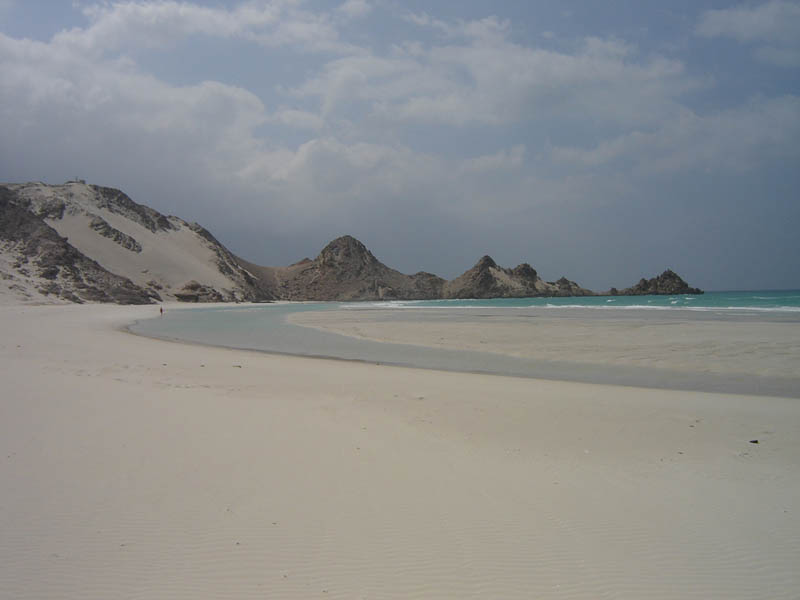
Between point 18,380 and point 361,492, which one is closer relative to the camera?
point 361,492

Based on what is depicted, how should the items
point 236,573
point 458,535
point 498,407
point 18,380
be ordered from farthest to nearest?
point 18,380 → point 498,407 → point 458,535 → point 236,573

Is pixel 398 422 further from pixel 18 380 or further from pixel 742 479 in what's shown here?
pixel 18 380

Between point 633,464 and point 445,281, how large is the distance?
133 m

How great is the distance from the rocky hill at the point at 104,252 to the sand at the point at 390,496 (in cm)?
4931

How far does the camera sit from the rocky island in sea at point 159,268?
177ft

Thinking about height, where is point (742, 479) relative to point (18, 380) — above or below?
below

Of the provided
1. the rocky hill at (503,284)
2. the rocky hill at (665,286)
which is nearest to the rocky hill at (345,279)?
the rocky hill at (503,284)

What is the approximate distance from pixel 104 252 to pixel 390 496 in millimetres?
84401

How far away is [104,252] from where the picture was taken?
2899 inches

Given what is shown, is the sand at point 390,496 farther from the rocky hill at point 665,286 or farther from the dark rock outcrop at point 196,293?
the rocky hill at point 665,286

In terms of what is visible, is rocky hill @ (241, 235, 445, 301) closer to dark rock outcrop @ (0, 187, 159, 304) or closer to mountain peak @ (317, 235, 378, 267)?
mountain peak @ (317, 235, 378, 267)

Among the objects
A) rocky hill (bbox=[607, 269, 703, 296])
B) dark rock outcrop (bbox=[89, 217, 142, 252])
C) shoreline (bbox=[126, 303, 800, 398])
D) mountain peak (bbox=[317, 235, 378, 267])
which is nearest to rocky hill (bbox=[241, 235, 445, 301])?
mountain peak (bbox=[317, 235, 378, 267])

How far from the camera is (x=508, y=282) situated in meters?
132

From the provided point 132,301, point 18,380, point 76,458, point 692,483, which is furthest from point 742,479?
point 132,301
